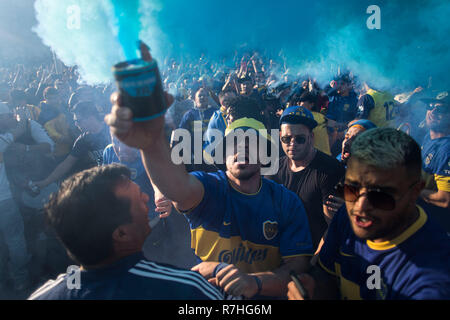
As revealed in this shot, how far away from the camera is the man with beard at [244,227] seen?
1.98m

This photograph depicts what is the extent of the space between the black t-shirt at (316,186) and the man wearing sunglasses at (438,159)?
119 centimetres

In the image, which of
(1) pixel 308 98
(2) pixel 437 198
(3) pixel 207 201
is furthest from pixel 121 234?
(1) pixel 308 98

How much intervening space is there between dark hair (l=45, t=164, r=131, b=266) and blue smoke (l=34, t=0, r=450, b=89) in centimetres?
78

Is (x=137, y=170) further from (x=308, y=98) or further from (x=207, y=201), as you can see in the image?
(x=308, y=98)

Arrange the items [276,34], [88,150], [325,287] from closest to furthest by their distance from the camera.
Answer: [325,287] < [88,150] < [276,34]

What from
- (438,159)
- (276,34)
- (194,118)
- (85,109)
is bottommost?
(438,159)

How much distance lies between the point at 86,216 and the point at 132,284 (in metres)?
0.45

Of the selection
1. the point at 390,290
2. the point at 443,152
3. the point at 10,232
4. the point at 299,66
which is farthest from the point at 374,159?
the point at 299,66

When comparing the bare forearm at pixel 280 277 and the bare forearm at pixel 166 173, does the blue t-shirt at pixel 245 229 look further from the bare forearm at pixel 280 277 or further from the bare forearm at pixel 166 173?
the bare forearm at pixel 166 173

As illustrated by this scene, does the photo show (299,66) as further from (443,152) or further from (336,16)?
(443,152)

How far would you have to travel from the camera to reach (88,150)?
445cm

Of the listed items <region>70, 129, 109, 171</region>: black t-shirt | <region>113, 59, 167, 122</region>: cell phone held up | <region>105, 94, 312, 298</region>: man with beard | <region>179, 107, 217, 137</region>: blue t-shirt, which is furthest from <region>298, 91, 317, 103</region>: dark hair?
<region>113, 59, 167, 122</region>: cell phone held up

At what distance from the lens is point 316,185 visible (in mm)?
3129
